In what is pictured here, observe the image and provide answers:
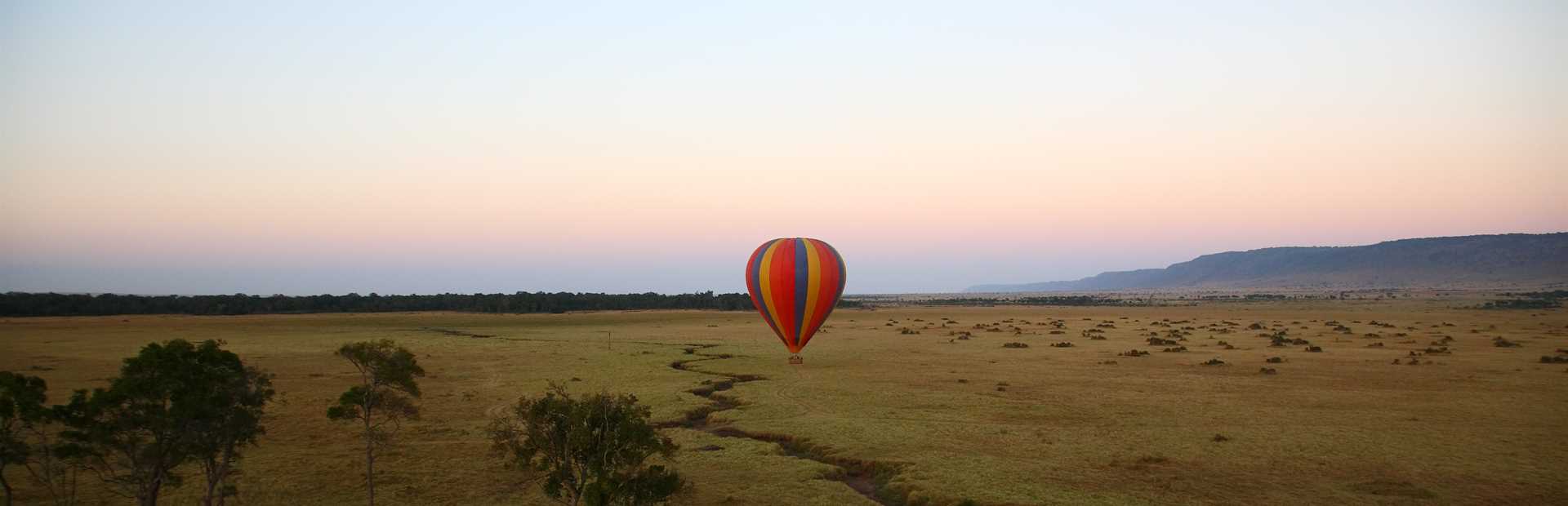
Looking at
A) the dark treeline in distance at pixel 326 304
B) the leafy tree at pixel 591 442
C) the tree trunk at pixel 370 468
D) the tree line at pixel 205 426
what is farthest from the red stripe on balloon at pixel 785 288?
the dark treeline in distance at pixel 326 304

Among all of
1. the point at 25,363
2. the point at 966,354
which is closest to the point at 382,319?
the point at 25,363

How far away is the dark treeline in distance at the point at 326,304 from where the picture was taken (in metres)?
82.5

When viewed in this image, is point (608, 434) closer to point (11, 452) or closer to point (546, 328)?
point (11, 452)

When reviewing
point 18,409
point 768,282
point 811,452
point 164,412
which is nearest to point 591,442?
point 164,412

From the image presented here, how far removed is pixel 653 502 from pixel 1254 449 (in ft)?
39.9

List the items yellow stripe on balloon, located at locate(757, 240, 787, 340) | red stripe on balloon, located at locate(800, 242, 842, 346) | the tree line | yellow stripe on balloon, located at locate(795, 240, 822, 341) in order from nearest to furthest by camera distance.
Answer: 1. the tree line
2. yellow stripe on balloon, located at locate(795, 240, 822, 341)
3. red stripe on balloon, located at locate(800, 242, 842, 346)
4. yellow stripe on balloon, located at locate(757, 240, 787, 340)

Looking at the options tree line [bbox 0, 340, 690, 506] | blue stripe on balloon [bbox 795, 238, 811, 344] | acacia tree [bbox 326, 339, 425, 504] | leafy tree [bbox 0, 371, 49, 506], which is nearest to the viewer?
leafy tree [bbox 0, 371, 49, 506]

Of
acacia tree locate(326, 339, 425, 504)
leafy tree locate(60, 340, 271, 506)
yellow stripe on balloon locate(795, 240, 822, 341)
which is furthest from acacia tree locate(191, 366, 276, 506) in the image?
yellow stripe on balloon locate(795, 240, 822, 341)

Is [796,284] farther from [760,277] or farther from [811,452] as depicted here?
[811,452]

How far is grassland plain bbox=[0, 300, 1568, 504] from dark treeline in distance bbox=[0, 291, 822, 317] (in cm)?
4226

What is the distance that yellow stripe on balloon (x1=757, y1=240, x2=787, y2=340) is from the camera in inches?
1423

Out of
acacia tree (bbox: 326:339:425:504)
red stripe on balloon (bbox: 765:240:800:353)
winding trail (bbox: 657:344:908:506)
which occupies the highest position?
red stripe on balloon (bbox: 765:240:800:353)

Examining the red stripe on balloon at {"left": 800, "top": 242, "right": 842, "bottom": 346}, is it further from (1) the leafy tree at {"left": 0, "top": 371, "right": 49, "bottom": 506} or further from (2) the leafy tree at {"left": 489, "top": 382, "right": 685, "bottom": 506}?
(1) the leafy tree at {"left": 0, "top": 371, "right": 49, "bottom": 506}

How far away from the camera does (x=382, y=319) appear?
7662cm
